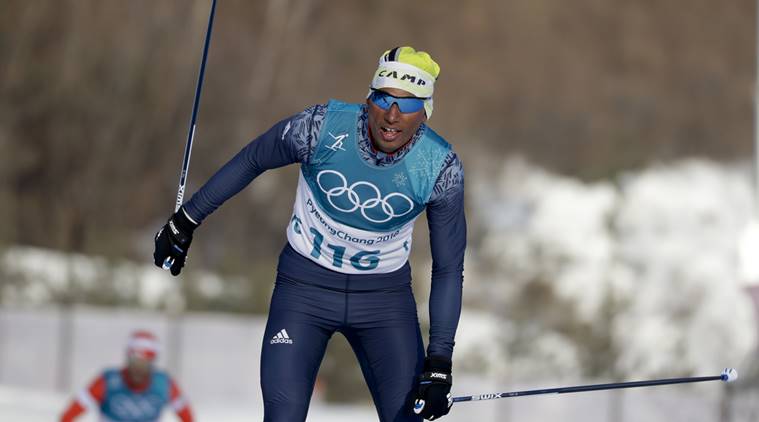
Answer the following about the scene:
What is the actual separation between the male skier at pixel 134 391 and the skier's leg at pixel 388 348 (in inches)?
201

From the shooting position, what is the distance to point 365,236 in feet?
19.0

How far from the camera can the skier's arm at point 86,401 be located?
33.6ft

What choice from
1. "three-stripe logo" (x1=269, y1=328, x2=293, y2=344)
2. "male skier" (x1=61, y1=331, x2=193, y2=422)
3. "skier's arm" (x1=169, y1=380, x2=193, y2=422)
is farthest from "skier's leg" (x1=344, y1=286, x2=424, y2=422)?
"male skier" (x1=61, y1=331, x2=193, y2=422)

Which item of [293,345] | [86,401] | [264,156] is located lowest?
[293,345]

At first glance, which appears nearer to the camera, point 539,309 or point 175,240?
point 175,240

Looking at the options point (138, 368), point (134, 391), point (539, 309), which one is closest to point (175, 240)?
point (138, 368)

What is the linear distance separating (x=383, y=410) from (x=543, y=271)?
83.3 feet

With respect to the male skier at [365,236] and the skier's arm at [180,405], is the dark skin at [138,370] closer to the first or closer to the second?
the skier's arm at [180,405]

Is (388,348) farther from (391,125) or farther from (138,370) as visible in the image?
(138,370)

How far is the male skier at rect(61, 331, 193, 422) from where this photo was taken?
10938 mm

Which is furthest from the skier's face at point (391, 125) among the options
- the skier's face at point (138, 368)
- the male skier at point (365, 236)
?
the skier's face at point (138, 368)


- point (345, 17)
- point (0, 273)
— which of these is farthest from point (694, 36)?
point (0, 273)

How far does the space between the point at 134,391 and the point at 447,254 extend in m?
5.69

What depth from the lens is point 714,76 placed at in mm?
49031
